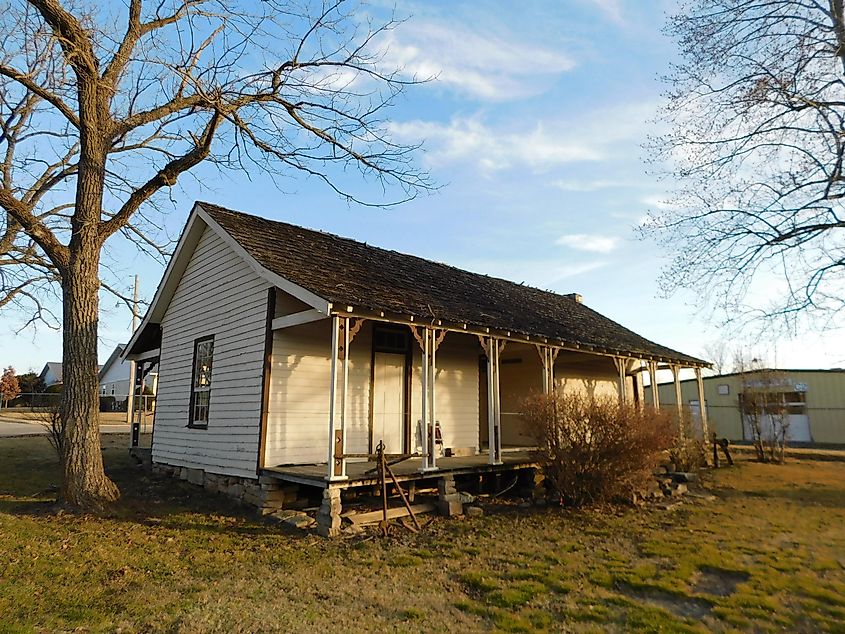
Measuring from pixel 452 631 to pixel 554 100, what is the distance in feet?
→ 29.9

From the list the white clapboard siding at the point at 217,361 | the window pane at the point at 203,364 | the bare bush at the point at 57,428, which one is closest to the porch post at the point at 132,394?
the white clapboard siding at the point at 217,361

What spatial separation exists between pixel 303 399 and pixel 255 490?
1.79m

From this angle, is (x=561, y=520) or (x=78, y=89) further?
(x=78, y=89)

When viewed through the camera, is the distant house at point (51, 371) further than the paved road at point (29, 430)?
Yes

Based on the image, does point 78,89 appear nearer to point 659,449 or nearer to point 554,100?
point 554,100

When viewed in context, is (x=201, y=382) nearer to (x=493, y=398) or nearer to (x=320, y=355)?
(x=320, y=355)

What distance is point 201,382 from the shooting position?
12289 mm

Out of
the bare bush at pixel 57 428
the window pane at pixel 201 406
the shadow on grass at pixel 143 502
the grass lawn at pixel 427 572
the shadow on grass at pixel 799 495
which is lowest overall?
the shadow on grass at pixel 799 495

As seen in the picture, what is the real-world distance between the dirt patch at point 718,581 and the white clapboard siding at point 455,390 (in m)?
6.90

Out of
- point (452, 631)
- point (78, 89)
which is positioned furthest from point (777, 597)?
point (78, 89)

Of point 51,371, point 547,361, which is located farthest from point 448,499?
point 51,371

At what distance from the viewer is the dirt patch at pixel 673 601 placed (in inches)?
215

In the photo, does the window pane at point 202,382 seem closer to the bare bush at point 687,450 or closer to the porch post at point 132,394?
the porch post at point 132,394

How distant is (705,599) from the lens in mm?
5797
